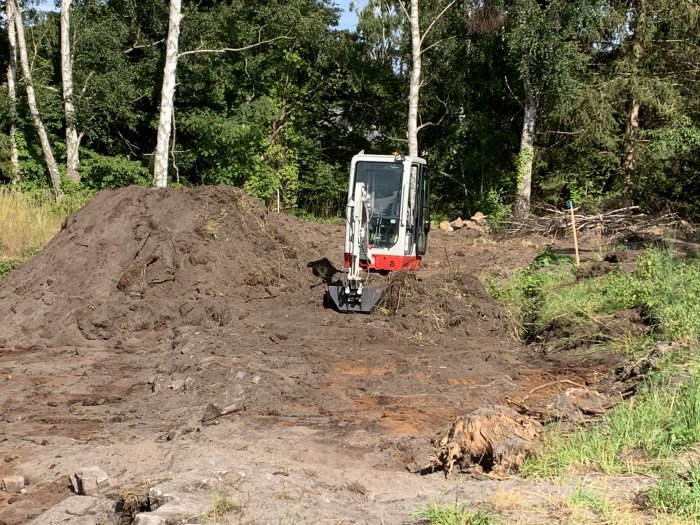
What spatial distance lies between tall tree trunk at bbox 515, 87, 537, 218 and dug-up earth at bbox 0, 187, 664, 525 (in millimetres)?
7119

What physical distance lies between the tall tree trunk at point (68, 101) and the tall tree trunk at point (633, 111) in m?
18.0

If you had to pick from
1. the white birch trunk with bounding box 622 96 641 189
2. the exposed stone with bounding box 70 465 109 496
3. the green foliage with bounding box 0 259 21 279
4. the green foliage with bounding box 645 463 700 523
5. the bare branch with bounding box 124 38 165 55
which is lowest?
the green foliage with bounding box 0 259 21 279

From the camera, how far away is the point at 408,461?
6.07 metres

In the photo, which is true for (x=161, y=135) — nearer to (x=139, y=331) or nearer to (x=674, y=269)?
(x=139, y=331)

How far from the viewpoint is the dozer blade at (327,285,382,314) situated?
11867mm

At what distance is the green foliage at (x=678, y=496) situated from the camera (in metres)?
3.99

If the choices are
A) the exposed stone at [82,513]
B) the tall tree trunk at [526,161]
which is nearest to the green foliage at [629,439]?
the exposed stone at [82,513]

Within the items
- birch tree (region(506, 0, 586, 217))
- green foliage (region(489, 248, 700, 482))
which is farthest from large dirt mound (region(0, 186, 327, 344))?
birch tree (region(506, 0, 586, 217))

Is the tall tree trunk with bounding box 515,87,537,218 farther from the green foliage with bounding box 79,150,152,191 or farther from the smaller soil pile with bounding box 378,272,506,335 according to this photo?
the green foliage with bounding box 79,150,152,191

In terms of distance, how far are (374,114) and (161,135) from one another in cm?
1160

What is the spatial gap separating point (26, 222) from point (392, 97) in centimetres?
1580

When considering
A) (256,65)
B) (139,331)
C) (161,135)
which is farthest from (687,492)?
(256,65)

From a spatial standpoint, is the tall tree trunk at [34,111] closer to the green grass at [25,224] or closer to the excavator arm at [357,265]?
the green grass at [25,224]

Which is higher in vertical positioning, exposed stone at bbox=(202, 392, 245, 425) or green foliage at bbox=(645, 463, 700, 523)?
green foliage at bbox=(645, 463, 700, 523)
